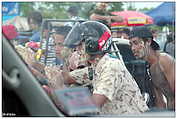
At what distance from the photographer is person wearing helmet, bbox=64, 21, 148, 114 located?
8.49 ft

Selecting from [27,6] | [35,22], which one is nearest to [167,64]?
[27,6]

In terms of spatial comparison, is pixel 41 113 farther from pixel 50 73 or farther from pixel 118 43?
pixel 118 43

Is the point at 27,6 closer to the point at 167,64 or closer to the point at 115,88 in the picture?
the point at 167,64

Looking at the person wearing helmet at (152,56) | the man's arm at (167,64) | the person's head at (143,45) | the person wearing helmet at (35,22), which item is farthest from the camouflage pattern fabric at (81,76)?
the person wearing helmet at (35,22)

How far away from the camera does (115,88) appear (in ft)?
8.93

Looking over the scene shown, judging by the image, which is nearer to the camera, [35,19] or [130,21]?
[35,19]

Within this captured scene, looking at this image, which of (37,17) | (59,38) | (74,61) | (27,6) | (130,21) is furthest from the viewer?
(130,21)

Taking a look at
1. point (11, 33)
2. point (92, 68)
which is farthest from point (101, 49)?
point (11, 33)

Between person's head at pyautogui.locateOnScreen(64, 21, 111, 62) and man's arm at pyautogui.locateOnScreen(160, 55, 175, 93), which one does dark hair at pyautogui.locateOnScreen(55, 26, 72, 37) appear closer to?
man's arm at pyautogui.locateOnScreen(160, 55, 175, 93)

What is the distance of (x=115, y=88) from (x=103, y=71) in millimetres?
153

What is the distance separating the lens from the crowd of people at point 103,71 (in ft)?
8.57

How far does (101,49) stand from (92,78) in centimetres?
18

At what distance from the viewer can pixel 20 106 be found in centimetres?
206

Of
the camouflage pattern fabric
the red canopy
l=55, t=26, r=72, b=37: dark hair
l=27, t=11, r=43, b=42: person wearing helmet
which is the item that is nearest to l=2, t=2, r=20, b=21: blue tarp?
the camouflage pattern fabric
